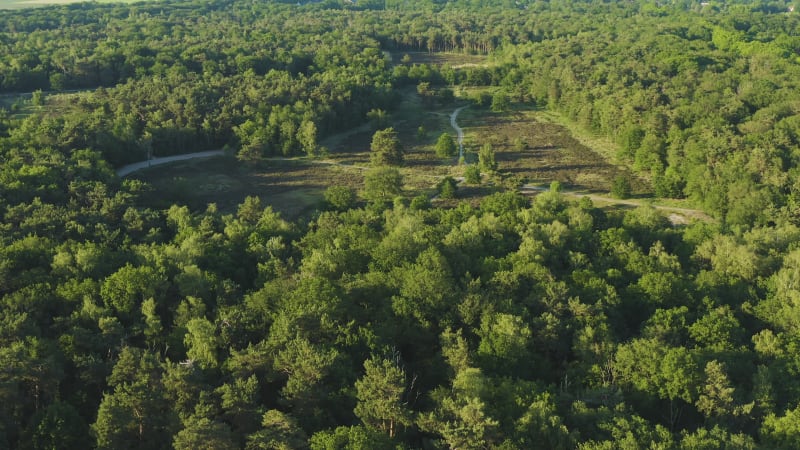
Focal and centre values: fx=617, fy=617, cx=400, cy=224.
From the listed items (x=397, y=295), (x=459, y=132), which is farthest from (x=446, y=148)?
(x=397, y=295)

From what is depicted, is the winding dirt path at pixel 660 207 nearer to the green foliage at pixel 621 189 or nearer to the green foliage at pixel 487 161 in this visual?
the green foliage at pixel 621 189

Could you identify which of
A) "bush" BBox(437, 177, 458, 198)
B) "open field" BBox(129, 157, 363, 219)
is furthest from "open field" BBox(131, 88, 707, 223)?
"bush" BBox(437, 177, 458, 198)

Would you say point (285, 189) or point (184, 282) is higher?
point (184, 282)

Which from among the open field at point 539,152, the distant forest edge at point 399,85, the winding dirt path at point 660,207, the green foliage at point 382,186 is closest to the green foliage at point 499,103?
the open field at point 539,152

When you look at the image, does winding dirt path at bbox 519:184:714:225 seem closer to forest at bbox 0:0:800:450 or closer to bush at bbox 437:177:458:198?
forest at bbox 0:0:800:450

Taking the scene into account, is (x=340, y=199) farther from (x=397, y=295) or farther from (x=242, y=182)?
(x=397, y=295)

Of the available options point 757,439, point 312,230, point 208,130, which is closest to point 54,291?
point 312,230

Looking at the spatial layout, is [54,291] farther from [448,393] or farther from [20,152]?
[20,152]
